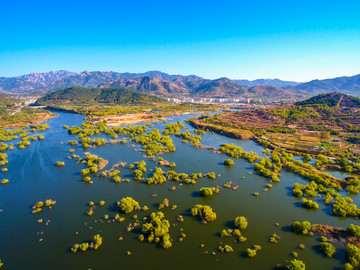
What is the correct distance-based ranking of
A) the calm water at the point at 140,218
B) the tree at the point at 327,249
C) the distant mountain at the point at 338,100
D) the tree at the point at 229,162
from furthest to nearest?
the distant mountain at the point at 338,100
the tree at the point at 229,162
the tree at the point at 327,249
the calm water at the point at 140,218

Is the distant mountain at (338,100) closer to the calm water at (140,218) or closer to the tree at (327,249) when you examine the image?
the calm water at (140,218)

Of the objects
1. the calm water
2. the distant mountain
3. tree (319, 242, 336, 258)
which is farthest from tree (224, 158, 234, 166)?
the distant mountain

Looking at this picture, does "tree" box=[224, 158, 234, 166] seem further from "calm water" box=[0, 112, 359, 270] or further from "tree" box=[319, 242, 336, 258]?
"tree" box=[319, 242, 336, 258]

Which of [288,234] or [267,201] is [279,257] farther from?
[267,201]

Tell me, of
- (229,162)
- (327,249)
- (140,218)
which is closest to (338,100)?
(229,162)

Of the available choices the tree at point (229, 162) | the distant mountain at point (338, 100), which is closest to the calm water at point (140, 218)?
the tree at point (229, 162)

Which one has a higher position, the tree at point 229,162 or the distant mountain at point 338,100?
the distant mountain at point 338,100

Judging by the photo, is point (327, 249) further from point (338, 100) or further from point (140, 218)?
point (338, 100)

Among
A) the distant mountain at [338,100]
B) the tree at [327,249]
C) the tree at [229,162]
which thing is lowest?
the tree at [327,249]
